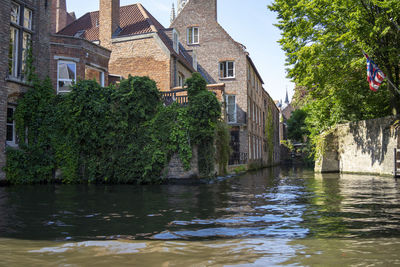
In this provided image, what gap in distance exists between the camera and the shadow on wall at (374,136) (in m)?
19.4

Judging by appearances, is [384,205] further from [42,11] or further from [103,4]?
[103,4]

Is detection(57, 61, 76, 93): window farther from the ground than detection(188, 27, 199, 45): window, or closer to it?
closer to it

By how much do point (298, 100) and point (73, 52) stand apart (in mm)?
17619

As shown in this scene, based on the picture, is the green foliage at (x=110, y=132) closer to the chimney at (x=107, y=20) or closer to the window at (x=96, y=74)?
the window at (x=96, y=74)

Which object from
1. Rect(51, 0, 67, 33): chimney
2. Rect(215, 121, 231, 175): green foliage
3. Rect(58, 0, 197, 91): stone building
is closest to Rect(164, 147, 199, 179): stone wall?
Rect(215, 121, 231, 175): green foliage

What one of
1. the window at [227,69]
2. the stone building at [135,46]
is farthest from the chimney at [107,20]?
the window at [227,69]

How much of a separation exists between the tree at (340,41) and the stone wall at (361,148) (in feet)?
5.19

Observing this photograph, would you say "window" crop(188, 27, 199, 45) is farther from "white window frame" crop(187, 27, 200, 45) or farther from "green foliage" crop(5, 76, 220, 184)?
"green foliage" crop(5, 76, 220, 184)

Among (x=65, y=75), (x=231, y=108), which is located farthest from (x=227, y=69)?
(x=65, y=75)

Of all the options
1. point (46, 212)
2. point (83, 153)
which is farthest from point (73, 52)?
point (46, 212)

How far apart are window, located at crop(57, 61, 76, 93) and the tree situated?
11.4 meters

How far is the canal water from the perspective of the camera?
369 centimetres

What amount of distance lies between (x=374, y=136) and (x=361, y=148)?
1.56 m

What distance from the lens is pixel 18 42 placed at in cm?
1563
